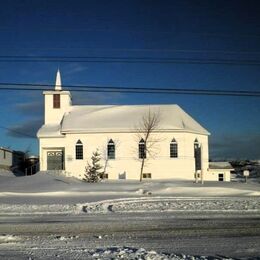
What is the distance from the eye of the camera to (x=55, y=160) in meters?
60.9

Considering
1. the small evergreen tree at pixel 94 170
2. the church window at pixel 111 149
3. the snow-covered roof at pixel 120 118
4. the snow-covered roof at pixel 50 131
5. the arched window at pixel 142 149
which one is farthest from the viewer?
the snow-covered roof at pixel 120 118

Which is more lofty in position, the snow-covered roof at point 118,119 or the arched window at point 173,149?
the snow-covered roof at point 118,119

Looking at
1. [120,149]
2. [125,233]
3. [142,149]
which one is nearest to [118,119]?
[120,149]

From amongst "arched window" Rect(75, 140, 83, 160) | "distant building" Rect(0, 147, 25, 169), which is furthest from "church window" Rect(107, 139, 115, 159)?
"distant building" Rect(0, 147, 25, 169)

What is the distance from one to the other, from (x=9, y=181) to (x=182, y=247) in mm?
38064

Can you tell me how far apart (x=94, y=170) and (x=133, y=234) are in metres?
43.3

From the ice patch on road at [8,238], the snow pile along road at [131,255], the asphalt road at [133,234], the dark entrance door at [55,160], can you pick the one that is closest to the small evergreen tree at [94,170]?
the dark entrance door at [55,160]

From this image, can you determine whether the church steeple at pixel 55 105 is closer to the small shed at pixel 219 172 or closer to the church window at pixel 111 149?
the church window at pixel 111 149

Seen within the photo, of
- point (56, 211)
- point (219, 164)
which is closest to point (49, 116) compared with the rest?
point (219, 164)

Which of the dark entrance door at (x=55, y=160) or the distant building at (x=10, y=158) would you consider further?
the distant building at (x=10, y=158)

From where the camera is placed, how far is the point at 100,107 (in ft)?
220

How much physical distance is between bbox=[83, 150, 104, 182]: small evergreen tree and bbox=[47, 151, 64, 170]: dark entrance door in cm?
382

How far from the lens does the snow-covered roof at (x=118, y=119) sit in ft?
199

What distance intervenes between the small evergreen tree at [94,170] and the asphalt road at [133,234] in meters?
35.6
